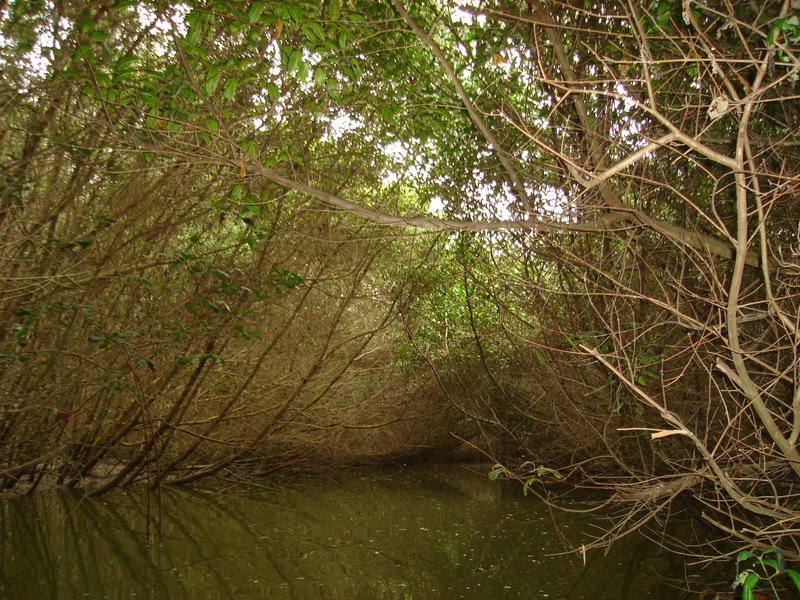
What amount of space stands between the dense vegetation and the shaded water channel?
0.69 metres

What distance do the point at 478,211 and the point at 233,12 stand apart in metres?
3.21

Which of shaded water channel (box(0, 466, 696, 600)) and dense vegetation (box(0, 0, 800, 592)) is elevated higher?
dense vegetation (box(0, 0, 800, 592))

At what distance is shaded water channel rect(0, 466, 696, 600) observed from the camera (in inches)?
203

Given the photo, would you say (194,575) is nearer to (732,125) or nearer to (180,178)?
(180,178)

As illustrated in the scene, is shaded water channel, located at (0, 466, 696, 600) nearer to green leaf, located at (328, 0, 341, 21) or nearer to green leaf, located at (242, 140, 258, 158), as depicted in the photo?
green leaf, located at (242, 140, 258, 158)

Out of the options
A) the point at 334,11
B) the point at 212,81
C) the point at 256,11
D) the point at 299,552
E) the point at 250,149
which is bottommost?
the point at 299,552

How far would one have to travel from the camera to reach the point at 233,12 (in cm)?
342

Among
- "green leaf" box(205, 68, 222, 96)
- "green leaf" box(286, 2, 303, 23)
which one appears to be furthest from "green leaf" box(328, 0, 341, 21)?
"green leaf" box(205, 68, 222, 96)

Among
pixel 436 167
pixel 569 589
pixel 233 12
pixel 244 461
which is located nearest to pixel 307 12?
pixel 233 12

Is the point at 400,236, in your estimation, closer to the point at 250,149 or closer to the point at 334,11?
the point at 250,149

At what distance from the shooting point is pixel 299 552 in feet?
20.1

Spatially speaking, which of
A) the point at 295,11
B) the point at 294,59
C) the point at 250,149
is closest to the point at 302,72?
the point at 294,59

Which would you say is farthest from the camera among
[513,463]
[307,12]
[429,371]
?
[513,463]

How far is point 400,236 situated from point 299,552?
11.8 feet
